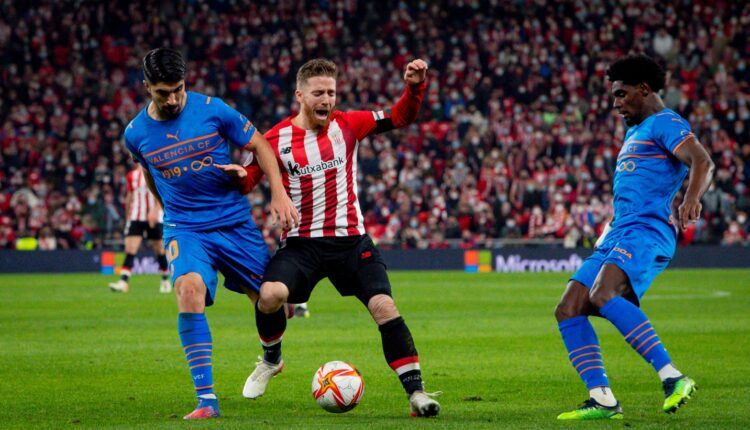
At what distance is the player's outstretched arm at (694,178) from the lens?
6.46 m

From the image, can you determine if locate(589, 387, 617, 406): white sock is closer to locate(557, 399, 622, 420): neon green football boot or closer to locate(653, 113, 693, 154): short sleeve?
locate(557, 399, 622, 420): neon green football boot

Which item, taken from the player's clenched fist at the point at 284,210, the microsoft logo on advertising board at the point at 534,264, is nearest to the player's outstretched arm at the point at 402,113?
the player's clenched fist at the point at 284,210

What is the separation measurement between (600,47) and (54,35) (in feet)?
54.4

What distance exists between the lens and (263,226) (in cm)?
2836

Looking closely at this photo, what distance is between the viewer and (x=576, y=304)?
22.5 ft

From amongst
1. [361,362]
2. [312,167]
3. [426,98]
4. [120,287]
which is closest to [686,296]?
[120,287]

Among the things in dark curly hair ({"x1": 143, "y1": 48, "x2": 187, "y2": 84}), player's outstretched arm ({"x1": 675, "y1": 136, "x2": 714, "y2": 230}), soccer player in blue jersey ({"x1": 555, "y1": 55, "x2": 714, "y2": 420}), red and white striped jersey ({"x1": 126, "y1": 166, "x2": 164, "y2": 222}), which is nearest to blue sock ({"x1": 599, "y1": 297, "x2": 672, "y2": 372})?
soccer player in blue jersey ({"x1": 555, "y1": 55, "x2": 714, "y2": 420})

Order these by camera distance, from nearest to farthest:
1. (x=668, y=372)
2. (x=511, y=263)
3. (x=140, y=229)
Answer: (x=668, y=372) → (x=140, y=229) → (x=511, y=263)

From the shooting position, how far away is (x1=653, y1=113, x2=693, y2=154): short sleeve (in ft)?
21.9

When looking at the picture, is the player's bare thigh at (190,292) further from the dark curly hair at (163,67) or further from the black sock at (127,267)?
the black sock at (127,267)

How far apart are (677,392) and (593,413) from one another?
1.78 ft

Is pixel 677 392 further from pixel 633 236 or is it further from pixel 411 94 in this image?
pixel 411 94

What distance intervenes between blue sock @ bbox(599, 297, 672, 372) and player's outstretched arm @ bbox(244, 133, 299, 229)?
196 centimetres

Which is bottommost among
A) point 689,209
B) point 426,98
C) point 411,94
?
point 426,98
